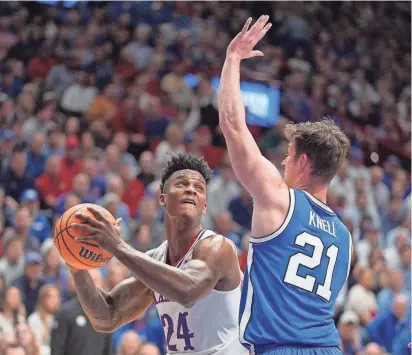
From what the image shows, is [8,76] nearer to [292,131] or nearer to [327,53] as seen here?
[327,53]

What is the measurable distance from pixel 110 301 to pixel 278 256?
1.42m

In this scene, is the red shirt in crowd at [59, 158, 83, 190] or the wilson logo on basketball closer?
the wilson logo on basketball

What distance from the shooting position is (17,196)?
34.2 ft

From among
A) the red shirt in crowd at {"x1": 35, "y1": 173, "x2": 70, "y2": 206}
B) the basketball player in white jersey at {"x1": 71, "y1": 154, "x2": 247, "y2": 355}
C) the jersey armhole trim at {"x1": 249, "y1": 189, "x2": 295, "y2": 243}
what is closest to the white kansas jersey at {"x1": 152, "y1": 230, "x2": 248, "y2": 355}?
the basketball player in white jersey at {"x1": 71, "y1": 154, "x2": 247, "y2": 355}

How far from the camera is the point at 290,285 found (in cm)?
394

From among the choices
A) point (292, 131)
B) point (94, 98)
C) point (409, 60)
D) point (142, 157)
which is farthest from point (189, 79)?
point (292, 131)

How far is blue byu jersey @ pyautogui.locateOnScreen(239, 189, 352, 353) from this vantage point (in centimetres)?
392

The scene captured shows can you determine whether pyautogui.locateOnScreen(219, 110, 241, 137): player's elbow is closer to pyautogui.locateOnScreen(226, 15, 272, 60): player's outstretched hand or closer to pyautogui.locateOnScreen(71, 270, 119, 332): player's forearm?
pyautogui.locateOnScreen(226, 15, 272, 60): player's outstretched hand

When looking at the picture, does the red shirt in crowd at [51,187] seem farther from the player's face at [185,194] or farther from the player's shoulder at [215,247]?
the player's shoulder at [215,247]

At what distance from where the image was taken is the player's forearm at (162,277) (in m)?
3.74

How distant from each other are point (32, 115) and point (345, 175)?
4618 mm

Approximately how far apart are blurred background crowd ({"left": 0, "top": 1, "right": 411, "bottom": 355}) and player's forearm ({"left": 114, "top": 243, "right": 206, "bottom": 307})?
140 inches

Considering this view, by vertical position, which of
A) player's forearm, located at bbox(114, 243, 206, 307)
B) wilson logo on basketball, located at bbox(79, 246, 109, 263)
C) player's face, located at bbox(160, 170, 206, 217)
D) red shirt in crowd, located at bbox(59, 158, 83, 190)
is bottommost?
player's forearm, located at bbox(114, 243, 206, 307)

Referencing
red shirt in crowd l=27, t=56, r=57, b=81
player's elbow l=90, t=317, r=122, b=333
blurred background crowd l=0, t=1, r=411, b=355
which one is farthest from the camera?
red shirt in crowd l=27, t=56, r=57, b=81
